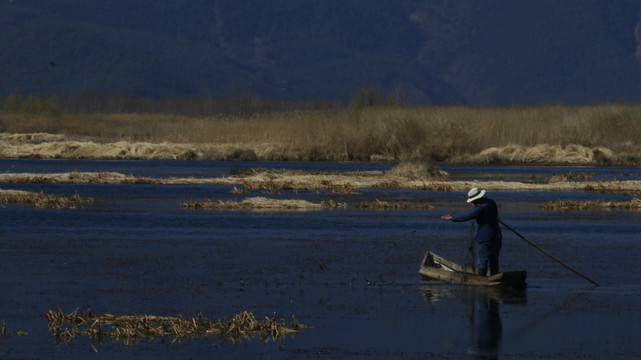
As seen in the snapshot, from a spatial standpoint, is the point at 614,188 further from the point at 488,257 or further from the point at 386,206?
the point at 488,257

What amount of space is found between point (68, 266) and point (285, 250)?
5468 mm

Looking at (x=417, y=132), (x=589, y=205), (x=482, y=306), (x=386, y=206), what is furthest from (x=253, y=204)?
(x=417, y=132)

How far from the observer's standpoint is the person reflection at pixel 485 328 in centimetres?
1828

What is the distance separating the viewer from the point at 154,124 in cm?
10344

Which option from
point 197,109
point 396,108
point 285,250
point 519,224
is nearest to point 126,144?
point 396,108

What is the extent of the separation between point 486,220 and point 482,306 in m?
2.35

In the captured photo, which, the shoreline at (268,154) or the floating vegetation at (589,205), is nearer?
the floating vegetation at (589,205)

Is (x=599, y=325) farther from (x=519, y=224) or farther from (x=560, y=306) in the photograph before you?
(x=519, y=224)

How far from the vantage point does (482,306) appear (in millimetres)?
21891

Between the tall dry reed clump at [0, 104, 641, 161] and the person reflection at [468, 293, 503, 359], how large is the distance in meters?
49.8

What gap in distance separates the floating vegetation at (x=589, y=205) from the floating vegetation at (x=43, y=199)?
14805 millimetres

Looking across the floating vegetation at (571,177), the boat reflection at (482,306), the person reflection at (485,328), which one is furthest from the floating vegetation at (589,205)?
the person reflection at (485,328)

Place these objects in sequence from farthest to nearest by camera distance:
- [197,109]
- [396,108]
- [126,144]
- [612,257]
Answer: [197,109], [126,144], [396,108], [612,257]

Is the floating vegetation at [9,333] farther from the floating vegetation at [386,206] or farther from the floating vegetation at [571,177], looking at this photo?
the floating vegetation at [571,177]
